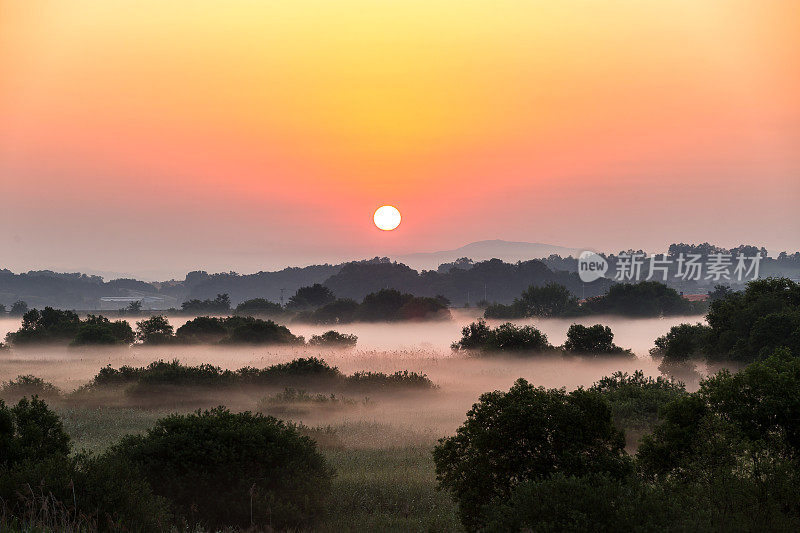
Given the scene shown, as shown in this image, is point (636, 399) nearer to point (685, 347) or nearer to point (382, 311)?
point (685, 347)

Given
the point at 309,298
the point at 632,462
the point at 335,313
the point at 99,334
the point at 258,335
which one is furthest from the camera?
the point at 309,298

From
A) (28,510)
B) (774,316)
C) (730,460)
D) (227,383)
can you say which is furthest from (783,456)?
(227,383)

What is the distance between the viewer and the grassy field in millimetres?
14579

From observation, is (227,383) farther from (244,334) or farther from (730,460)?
(730,460)

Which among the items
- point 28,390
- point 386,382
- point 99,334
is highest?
point 386,382

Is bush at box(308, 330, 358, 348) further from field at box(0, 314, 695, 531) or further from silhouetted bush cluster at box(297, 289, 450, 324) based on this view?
silhouetted bush cluster at box(297, 289, 450, 324)

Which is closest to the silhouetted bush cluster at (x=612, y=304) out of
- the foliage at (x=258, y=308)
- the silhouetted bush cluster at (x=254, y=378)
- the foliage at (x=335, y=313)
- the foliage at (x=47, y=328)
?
the foliage at (x=335, y=313)

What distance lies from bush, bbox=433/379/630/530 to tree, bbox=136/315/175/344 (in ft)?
188

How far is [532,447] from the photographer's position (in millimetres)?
12312

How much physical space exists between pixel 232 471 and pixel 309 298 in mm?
117837

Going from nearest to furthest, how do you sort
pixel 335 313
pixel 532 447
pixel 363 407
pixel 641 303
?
pixel 532 447, pixel 363 407, pixel 641 303, pixel 335 313

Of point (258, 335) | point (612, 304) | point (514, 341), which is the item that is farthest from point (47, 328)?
point (612, 304)

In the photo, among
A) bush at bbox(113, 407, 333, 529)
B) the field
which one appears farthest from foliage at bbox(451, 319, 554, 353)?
bush at bbox(113, 407, 333, 529)

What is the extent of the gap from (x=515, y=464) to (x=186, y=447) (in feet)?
25.6
